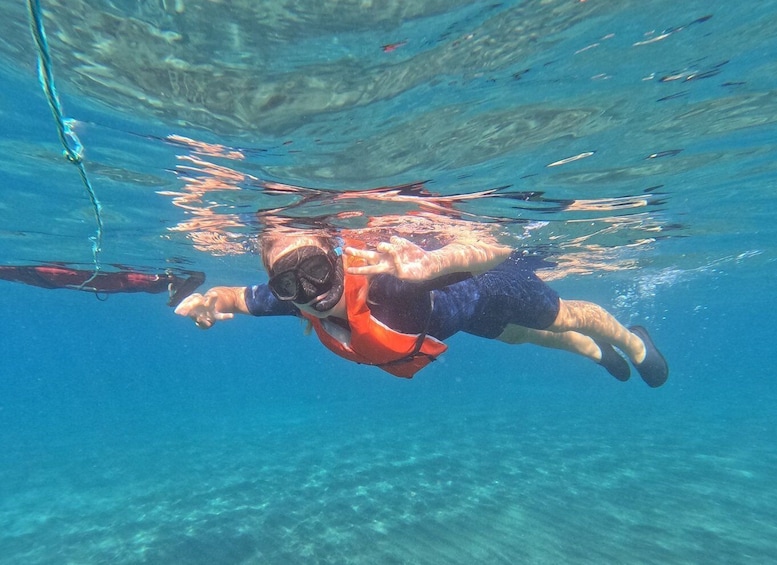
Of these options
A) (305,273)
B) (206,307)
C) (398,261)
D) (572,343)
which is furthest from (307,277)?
(572,343)

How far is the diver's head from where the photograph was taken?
4.70m

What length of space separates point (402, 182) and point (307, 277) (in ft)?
22.4

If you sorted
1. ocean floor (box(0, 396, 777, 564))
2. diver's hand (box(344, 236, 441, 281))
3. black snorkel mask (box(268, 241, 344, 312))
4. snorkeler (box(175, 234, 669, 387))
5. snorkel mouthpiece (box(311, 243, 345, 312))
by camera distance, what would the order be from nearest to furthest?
diver's hand (box(344, 236, 441, 281)) → snorkeler (box(175, 234, 669, 387)) → black snorkel mask (box(268, 241, 344, 312)) → snorkel mouthpiece (box(311, 243, 345, 312)) → ocean floor (box(0, 396, 777, 564))

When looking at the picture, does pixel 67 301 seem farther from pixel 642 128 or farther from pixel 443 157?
pixel 642 128

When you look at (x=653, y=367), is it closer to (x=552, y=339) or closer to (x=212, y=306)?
(x=552, y=339)

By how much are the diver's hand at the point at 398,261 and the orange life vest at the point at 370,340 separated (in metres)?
0.45

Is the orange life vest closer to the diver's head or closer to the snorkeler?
the snorkeler

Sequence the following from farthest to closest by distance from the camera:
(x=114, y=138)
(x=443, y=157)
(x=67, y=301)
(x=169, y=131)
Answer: (x=67, y=301) < (x=443, y=157) < (x=114, y=138) < (x=169, y=131)

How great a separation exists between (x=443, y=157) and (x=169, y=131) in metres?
5.46

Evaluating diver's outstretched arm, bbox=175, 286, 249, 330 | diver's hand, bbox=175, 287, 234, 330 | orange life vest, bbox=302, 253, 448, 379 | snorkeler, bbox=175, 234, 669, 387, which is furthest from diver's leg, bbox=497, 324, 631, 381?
diver's hand, bbox=175, 287, 234, 330

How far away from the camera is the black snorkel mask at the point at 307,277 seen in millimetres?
4695

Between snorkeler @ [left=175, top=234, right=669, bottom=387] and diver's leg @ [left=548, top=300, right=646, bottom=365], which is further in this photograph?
diver's leg @ [left=548, top=300, right=646, bottom=365]

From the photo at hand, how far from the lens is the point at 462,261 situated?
436cm

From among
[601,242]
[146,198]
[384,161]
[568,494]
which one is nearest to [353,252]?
[384,161]
